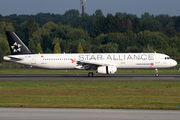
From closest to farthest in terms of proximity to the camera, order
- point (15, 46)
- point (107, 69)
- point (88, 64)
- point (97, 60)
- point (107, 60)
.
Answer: point (107, 69)
point (88, 64)
point (107, 60)
point (97, 60)
point (15, 46)

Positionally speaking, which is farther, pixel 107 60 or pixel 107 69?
pixel 107 60

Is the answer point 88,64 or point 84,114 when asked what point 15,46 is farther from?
point 84,114

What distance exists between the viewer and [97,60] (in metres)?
45.8

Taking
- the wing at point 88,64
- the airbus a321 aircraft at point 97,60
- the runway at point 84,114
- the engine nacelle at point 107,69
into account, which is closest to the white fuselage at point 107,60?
the airbus a321 aircraft at point 97,60

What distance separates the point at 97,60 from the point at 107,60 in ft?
5.21

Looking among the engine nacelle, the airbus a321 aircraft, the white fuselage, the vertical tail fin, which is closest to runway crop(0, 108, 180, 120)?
the engine nacelle

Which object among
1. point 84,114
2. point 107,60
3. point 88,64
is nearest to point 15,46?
point 88,64

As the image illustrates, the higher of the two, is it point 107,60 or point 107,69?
point 107,60

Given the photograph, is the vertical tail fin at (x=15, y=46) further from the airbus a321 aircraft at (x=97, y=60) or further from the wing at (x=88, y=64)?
the wing at (x=88, y=64)

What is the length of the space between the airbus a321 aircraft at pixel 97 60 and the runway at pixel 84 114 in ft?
87.5

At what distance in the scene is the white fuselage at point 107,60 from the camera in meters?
45.2

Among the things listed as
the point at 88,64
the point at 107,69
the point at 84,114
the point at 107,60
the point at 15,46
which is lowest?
the point at 84,114

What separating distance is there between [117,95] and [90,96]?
7.80ft

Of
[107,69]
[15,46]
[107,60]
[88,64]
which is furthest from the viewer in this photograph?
[15,46]
